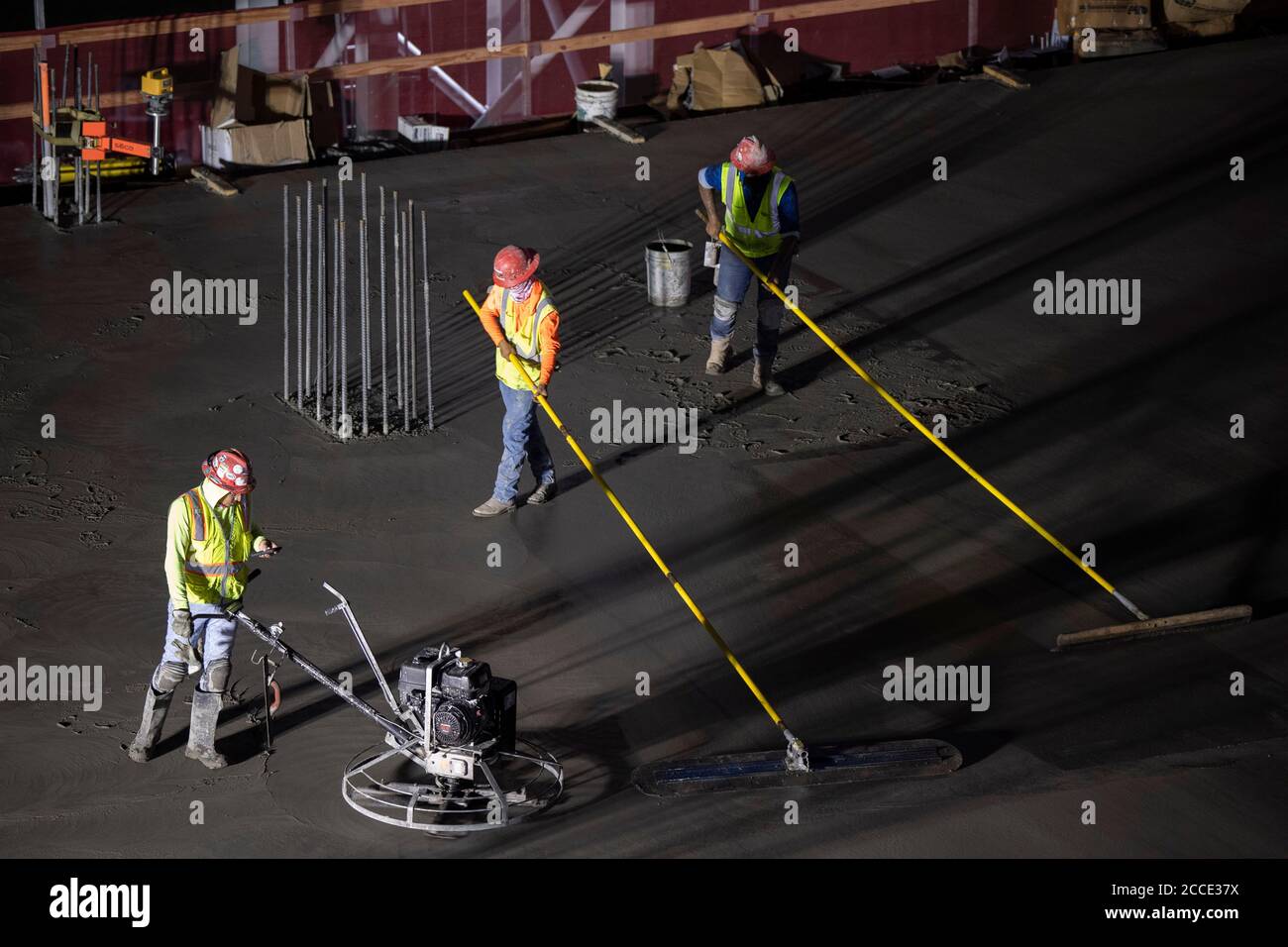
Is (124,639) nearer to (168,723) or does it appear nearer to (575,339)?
(168,723)

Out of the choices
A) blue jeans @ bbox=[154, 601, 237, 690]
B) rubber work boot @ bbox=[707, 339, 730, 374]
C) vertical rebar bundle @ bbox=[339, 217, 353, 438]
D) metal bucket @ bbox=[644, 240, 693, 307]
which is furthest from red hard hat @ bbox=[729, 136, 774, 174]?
blue jeans @ bbox=[154, 601, 237, 690]

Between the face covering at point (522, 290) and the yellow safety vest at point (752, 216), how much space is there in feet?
8.30

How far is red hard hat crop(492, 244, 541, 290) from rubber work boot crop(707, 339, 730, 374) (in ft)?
9.87

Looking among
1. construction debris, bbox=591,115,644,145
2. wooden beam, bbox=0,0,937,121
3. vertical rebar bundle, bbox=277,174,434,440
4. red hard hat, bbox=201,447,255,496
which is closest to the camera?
red hard hat, bbox=201,447,255,496

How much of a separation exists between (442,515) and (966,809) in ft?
15.1

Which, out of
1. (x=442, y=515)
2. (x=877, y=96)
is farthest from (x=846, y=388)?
(x=877, y=96)

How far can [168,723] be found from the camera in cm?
945

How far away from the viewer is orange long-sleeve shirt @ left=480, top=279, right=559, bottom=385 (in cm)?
1129

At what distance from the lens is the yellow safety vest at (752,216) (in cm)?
1312

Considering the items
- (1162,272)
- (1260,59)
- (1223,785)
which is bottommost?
(1223,785)

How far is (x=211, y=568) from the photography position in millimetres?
8773

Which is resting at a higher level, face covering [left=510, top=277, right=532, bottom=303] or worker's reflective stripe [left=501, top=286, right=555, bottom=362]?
face covering [left=510, top=277, right=532, bottom=303]

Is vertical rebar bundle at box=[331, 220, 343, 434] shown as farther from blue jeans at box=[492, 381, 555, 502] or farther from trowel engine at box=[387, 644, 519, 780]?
trowel engine at box=[387, 644, 519, 780]

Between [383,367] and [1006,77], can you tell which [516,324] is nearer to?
[383,367]
